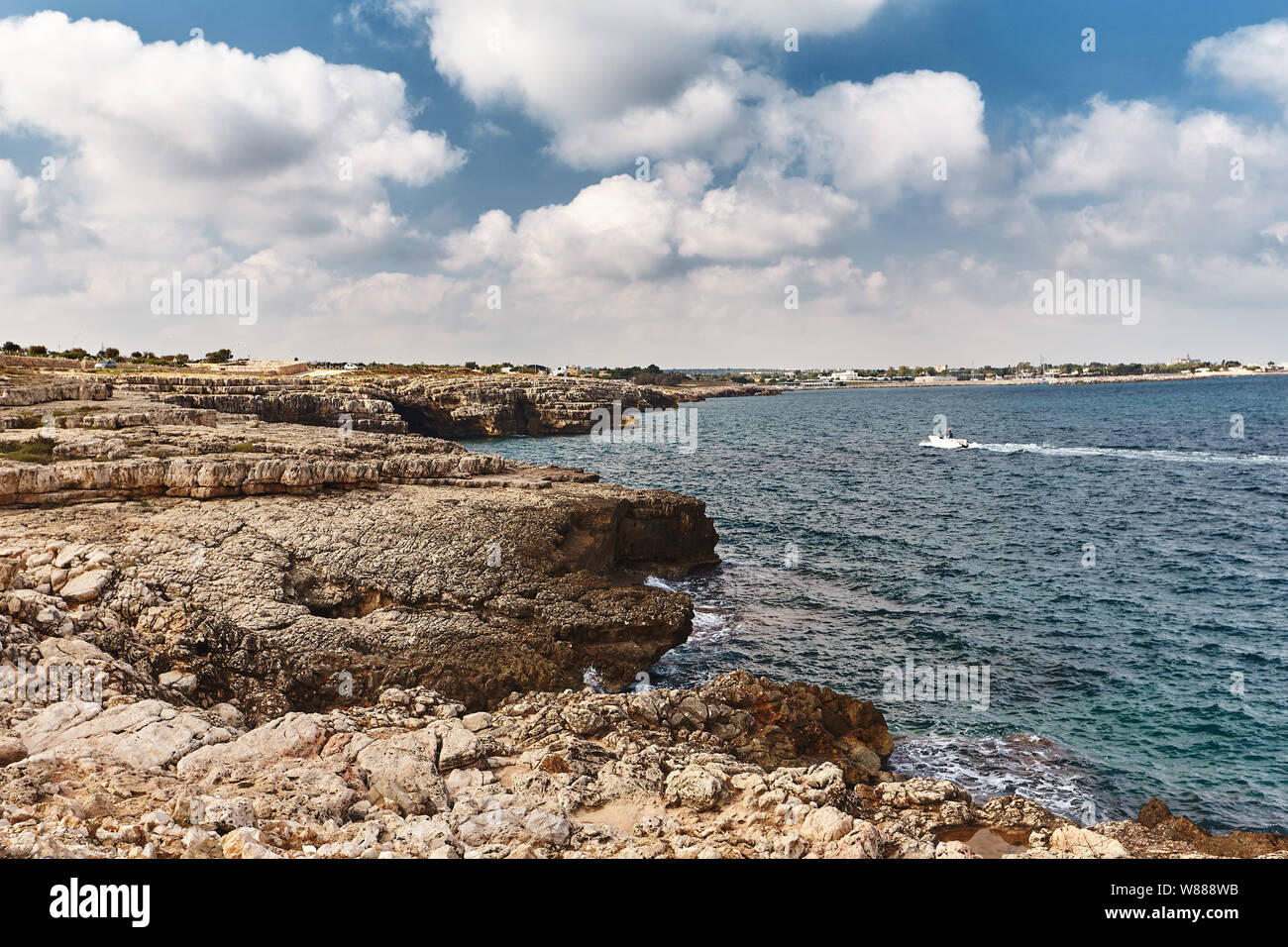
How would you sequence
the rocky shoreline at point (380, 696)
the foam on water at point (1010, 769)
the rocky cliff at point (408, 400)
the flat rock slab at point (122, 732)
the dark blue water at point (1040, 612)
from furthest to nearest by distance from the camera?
the rocky cliff at point (408, 400) → the dark blue water at point (1040, 612) → the foam on water at point (1010, 769) → the flat rock slab at point (122, 732) → the rocky shoreline at point (380, 696)

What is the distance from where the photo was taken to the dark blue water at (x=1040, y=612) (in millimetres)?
19656

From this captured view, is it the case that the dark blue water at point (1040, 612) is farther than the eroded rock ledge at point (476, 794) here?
Yes

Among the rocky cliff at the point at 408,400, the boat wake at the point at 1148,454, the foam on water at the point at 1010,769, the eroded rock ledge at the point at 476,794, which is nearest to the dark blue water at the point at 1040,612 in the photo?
the foam on water at the point at 1010,769

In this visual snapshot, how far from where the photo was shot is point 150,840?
28.1 ft

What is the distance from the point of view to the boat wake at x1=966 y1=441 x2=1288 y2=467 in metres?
69.6

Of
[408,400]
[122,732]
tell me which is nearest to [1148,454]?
[122,732]

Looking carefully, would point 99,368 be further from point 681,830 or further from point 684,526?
point 681,830

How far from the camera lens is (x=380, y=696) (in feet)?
52.2

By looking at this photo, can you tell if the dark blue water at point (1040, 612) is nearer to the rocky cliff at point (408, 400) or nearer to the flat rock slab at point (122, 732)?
the flat rock slab at point (122, 732)

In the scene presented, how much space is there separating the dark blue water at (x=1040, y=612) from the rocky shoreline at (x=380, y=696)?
3.97m

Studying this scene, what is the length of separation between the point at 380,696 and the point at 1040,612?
2798 centimetres

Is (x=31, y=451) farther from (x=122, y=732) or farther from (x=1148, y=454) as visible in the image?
(x=1148, y=454)
